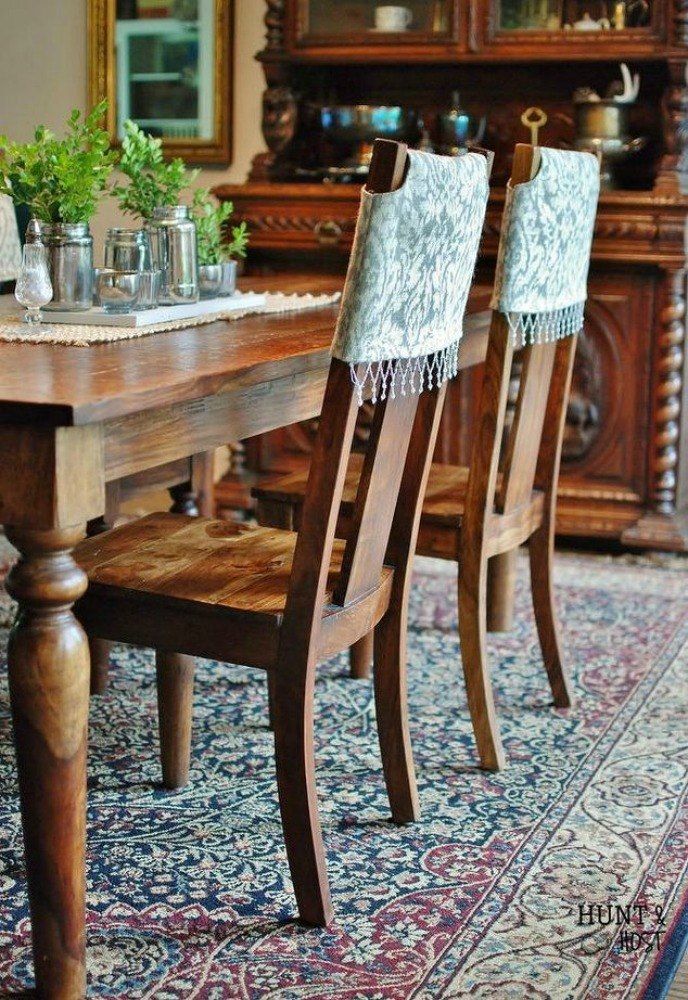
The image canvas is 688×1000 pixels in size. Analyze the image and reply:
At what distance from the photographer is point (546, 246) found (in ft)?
7.65

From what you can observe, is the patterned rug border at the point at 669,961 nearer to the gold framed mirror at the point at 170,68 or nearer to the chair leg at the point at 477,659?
the chair leg at the point at 477,659

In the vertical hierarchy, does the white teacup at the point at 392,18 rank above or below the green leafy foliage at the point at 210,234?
above

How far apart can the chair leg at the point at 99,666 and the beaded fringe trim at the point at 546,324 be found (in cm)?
101

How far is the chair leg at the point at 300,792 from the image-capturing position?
1801 millimetres

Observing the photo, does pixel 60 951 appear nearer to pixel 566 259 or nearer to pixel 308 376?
pixel 308 376

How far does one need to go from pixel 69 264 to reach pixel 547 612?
3.62 ft

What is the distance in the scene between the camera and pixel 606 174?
3961mm

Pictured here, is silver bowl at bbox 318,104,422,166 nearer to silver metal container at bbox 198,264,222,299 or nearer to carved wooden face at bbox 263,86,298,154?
carved wooden face at bbox 263,86,298,154

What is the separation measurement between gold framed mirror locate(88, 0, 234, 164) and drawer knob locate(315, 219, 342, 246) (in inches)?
32.3

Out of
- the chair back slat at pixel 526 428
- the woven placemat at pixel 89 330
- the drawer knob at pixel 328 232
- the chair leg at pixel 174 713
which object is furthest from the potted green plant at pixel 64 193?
the drawer knob at pixel 328 232

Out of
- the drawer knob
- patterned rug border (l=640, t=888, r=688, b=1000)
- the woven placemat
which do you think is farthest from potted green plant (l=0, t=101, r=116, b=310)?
the drawer knob

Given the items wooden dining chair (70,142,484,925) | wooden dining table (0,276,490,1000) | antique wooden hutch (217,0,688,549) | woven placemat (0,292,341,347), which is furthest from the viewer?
antique wooden hutch (217,0,688,549)

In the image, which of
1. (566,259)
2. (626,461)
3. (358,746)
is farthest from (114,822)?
(626,461)

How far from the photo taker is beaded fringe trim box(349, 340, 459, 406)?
1.72 meters
